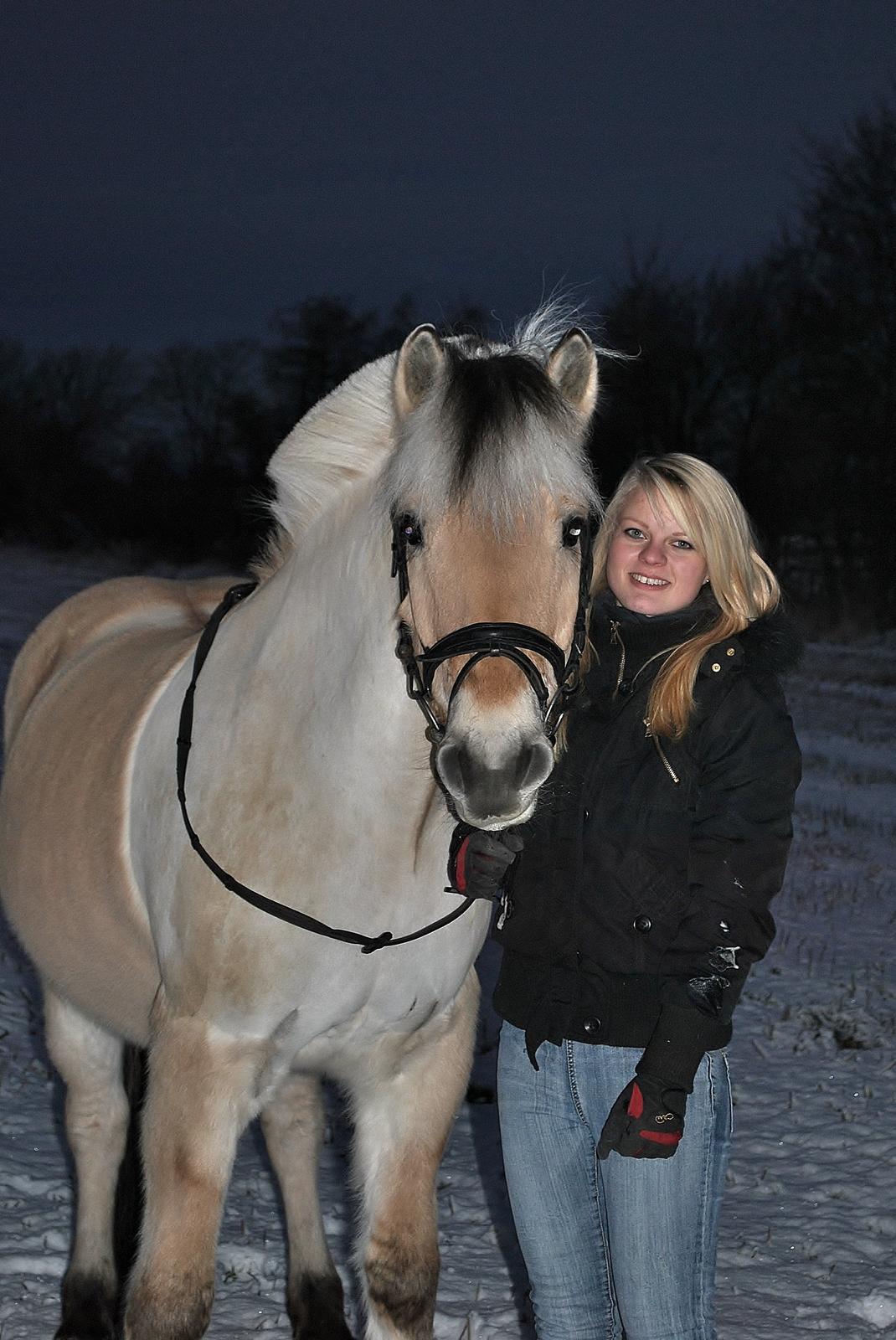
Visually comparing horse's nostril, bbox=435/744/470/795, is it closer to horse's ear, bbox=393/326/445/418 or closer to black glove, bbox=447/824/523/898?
black glove, bbox=447/824/523/898

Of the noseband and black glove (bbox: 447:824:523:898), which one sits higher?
the noseband

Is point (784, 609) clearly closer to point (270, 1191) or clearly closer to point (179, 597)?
point (179, 597)

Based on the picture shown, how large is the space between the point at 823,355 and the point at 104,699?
21.2 metres

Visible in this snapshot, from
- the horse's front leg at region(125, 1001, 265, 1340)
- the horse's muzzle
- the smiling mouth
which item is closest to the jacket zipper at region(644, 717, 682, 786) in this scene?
the smiling mouth

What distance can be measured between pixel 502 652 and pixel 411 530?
0.34 m

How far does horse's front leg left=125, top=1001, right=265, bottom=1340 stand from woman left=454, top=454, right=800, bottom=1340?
0.55 metres

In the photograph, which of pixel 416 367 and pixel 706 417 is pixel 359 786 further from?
pixel 706 417

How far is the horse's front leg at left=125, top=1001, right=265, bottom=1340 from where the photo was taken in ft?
7.99

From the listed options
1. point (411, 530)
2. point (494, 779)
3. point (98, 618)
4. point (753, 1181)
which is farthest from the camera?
point (98, 618)

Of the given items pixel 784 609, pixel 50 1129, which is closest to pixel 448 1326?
pixel 50 1129

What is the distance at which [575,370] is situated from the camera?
2363mm

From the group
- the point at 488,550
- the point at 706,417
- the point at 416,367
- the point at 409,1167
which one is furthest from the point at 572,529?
the point at 706,417

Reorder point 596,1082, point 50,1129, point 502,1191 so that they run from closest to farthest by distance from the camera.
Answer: point 596,1082
point 502,1191
point 50,1129

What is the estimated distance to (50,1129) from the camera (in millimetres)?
4316
